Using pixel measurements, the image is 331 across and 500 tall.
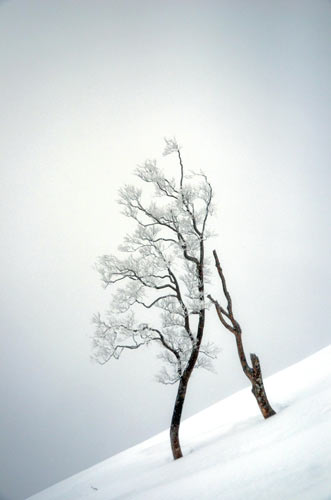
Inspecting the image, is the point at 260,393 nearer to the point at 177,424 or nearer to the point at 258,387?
the point at 258,387

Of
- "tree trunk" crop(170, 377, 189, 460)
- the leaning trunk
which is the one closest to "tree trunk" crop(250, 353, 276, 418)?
the leaning trunk

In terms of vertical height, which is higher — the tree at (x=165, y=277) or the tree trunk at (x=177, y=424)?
the tree at (x=165, y=277)

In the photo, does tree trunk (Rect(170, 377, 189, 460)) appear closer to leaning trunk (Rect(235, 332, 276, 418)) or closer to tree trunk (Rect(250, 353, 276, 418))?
leaning trunk (Rect(235, 332, 276, 418))

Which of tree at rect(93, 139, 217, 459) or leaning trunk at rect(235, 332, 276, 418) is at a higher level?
tree at rect(93, 139, 217, 459)

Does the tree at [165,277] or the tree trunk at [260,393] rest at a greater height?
the tree at [165,277]

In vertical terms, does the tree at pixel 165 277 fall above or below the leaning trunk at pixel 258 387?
above

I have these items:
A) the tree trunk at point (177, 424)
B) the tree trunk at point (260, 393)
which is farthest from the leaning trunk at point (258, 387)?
the tree trunk at point (177, 424)

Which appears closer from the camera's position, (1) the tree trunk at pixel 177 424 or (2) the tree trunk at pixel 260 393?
(2) the tree trunk at pixel 260 393

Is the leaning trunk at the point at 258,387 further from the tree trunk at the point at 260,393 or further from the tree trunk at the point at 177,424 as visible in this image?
the tree trunk at the point at 177,424

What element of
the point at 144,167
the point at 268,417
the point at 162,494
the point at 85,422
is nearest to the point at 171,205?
the point at 144,167

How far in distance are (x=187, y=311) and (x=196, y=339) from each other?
3.58ft

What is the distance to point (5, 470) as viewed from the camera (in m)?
77.1

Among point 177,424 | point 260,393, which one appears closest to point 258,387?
point 260,393

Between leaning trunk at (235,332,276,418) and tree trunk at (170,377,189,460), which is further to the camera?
tree trunk at (170,377,189,460)
